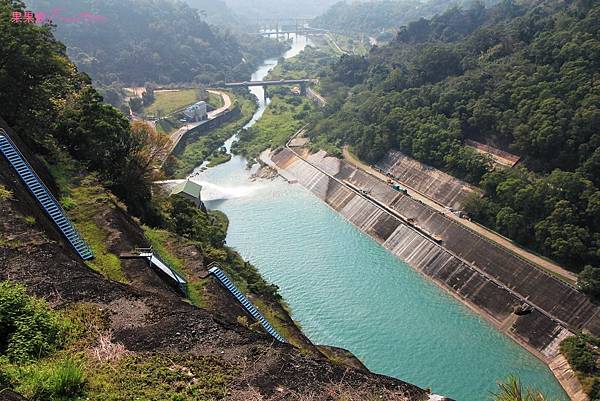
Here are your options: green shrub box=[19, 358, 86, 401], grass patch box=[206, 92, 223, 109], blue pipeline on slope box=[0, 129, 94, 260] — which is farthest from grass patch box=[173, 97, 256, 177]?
green shrub box=[19, 358, 86, 401]

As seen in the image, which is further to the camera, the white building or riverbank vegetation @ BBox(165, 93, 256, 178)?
the white building

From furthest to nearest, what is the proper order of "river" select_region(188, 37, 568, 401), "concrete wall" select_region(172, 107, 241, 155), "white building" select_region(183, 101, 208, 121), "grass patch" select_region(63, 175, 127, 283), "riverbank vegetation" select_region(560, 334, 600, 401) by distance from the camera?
"white building" select_region(183, 101, 208, 121) < "concrete wall" select_region(172, 107, 241, 155) < "river" select_region(188, 37, 568, 401) < "riverbank vegetation" select_region(560, 334, 600, 401) < "grass patch" select_region(63, 175, 127, 283)

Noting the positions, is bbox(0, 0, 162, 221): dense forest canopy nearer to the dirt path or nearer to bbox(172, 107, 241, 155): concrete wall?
the dirt path

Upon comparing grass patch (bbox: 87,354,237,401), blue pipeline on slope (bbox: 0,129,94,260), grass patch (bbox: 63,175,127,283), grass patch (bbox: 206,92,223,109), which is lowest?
grass patch (bbox: 206,92,223,109)

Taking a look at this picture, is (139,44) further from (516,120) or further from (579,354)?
(579,354)

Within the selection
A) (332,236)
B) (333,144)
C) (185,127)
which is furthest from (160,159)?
(185,127)

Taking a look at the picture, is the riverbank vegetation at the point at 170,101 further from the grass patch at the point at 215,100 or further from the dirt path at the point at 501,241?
the dirt path at the point at 501,241
